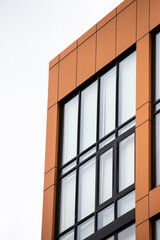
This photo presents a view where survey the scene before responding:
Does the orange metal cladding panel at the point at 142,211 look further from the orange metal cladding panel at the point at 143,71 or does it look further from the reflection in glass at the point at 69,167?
the reflection in glass at the point at 69,167

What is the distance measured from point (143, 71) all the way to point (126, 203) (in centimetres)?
440

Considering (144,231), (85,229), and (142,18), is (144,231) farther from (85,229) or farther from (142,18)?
(142,18)

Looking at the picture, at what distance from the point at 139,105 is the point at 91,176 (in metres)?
3.31

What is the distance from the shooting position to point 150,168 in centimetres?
2375

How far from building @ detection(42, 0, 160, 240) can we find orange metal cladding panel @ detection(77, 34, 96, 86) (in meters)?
0.04

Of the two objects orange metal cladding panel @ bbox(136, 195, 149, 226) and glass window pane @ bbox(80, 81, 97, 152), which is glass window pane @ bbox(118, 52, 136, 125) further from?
orange metal cladding panel @ bbox(136, 195, 149, 226)

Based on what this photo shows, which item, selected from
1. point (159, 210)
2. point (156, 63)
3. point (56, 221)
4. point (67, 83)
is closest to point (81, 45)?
point (67, 83)

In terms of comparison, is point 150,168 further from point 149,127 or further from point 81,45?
point 81,45

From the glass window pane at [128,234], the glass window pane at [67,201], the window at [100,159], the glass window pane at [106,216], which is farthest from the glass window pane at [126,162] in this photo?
the glass window pane at [67,201]

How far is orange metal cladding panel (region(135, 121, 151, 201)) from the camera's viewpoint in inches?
930

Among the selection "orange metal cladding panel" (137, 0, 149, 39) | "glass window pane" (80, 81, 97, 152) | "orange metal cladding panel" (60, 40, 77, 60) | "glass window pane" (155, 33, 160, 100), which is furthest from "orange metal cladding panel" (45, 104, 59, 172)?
"glass window pane" (155, 33, 160, 100)

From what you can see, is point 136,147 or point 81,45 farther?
point 81,45

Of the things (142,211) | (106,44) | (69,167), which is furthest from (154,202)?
(106,44)

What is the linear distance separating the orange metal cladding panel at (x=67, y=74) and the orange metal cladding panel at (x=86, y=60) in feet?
0.99
